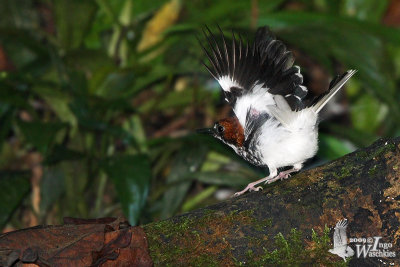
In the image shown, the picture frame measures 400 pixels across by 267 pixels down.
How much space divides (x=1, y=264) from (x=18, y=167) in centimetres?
379

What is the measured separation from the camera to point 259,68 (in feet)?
10.2

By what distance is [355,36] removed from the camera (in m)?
5.25

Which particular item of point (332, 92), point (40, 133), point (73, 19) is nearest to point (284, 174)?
point (332, 92)

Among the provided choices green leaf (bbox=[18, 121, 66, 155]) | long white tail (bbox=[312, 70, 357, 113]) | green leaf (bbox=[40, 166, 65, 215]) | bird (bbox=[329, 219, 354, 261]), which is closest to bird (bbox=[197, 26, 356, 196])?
long white tail (bbox=[312, 70, 357, 113])

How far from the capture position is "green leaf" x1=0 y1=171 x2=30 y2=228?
435cm

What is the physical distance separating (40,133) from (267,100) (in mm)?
2106

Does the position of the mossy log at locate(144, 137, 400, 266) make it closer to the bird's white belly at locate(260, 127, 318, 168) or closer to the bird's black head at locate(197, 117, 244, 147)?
the bird's white belly at locate(260, 127, 318, 168)

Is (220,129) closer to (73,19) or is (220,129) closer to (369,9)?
(73,19)

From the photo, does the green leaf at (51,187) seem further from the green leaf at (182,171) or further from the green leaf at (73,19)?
the green leaf at (73,19)

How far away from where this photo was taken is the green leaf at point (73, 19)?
5316 mm

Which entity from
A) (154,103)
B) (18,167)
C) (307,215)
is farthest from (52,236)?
(18,167)

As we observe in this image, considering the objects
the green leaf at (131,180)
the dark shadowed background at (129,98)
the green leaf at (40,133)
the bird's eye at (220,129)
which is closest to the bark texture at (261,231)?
the bird's eye at (220,129)

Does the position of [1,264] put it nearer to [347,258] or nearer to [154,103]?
[347,258]

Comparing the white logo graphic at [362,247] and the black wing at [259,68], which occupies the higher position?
the black wing at [259,68]
